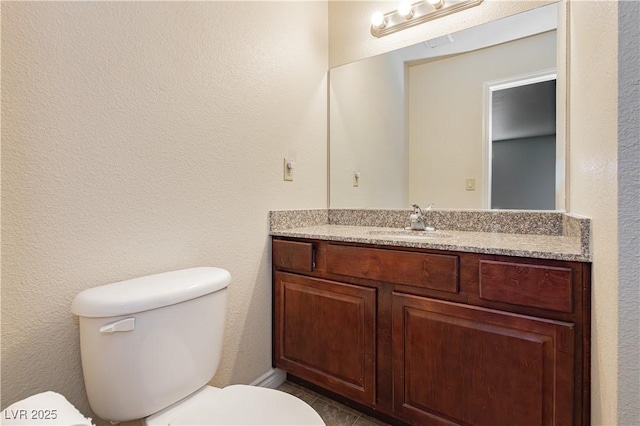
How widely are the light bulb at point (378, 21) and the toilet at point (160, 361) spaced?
5.43 feet

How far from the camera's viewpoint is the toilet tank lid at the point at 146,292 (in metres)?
0.79

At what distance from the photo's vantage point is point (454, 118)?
1617 millimetres

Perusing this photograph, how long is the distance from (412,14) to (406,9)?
1.7 inches

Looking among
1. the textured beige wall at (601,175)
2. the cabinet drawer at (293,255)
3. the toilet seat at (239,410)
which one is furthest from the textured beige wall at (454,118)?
the toilet seat at (239,410)

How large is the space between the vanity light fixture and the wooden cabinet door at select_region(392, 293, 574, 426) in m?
1.46

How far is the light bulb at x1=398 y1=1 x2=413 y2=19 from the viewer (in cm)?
163

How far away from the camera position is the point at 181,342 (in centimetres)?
93

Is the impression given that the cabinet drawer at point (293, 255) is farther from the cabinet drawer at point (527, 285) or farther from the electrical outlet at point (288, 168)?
the cabinet drawer at point (527, 285)

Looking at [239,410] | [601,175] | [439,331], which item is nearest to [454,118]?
[601,175]

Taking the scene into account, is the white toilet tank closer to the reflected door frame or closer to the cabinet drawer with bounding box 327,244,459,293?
the cabinet drawer with bounding box 327,244,459,293

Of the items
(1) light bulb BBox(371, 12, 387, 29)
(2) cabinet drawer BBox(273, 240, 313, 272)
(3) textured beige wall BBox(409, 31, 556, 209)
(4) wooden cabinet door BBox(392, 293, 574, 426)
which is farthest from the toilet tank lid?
(1) light bulb BBox(371, 12, 387, 29)

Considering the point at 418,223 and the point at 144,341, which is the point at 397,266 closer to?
the point at 418,223

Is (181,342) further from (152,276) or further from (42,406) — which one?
(42,406)

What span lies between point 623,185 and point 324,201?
1.47m
